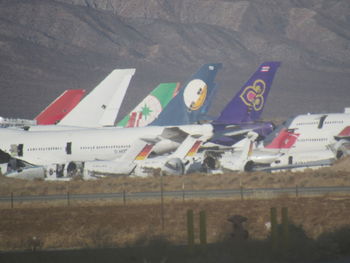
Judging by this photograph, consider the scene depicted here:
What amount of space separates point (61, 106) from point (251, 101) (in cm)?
2133

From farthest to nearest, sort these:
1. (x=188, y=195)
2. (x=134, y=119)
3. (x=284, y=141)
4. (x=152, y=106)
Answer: (x=152, y=106)
(x=134, y=119)
(x=284, y=141)
(x=188, y=195)

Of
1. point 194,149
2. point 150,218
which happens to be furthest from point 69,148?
point 150,218

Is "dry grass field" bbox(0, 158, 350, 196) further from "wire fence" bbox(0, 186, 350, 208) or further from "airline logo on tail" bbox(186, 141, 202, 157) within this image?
"wire fence" bbox(0, 186, 350, 208)

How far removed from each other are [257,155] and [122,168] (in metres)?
9.60

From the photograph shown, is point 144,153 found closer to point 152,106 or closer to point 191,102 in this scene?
point 191,102

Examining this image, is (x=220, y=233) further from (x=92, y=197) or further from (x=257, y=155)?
(x=257, y=155)

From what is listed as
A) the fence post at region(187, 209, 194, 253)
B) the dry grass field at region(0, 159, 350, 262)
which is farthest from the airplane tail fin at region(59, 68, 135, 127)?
the fence post at region(187, 209, 194, 253)

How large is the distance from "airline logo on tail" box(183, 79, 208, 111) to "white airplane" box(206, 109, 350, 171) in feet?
16.7

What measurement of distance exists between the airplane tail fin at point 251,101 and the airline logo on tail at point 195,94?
175 cm

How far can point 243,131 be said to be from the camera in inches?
2462

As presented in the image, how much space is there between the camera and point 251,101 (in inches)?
2650

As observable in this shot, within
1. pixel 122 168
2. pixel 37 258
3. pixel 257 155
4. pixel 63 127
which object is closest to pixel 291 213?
pixel 37 258

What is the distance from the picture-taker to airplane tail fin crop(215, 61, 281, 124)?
66812 millimetres

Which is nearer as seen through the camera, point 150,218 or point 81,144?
point 150,218
